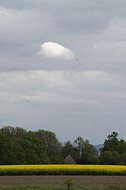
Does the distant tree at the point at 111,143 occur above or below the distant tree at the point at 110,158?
above

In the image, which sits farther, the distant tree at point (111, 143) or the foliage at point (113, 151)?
the distant tree at point (111, 143)

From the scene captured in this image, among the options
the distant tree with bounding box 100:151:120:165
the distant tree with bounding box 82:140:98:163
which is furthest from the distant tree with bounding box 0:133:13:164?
the distant tree with bounding box 82:140:98:163

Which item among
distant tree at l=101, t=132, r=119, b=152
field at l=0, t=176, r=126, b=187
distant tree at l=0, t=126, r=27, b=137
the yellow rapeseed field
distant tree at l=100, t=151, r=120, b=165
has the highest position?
distant tree at l=0, t=126, r=27, b=137

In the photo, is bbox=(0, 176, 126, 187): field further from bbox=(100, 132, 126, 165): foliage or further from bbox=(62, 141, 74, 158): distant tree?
bbox=(62, 141, 74, 158): distant tree

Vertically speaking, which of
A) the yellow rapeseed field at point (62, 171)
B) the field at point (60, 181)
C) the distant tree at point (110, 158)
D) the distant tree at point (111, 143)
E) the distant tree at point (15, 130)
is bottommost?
the field at point (60, 181)

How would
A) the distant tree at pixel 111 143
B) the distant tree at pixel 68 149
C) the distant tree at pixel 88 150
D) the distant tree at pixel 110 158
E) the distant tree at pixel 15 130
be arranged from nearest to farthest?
the distant tree at pixel 110 158 → the distant tree at pixel 111 143 → the distant tree at pixel 15 130 → the distant tree at pixel 88 150 → the distant tree at pixel 68 149

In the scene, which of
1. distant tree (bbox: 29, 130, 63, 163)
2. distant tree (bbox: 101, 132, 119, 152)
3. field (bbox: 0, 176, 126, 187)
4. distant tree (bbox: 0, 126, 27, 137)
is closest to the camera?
field (bbox: 0, 176, 126, 187)

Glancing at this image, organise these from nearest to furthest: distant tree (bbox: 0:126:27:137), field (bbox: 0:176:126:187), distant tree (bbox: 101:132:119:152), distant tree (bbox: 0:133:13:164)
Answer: field (bbox: 0:176:126:187), distant tree (bbox: 0:133:13:164), distant tree (bbox: 101:132:119:152), distant tree (bbox: 0:126:27:137)

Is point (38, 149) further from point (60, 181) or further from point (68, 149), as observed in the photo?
point (68, 149)

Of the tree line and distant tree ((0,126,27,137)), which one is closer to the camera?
the tree line

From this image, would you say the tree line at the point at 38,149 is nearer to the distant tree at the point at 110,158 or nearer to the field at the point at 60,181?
the distant tree at the point at 110,158

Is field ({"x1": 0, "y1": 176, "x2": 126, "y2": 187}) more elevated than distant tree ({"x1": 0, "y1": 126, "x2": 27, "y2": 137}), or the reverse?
distant tree ({"x1": 0, "y1": 126, "x2": 27, "y2": 137})

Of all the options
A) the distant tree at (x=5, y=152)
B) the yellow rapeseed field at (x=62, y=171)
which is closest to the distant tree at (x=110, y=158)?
the distant tree at (x=5, y=152)

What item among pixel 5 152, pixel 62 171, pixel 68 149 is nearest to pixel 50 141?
pixel 68 149
